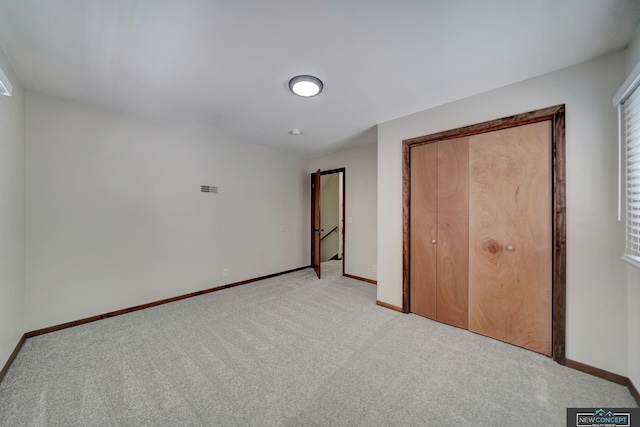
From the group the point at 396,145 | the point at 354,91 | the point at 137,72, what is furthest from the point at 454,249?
the point at 137,72

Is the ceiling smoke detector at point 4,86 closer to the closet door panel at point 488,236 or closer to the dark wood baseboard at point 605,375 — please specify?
the closet door panel at point 488,236

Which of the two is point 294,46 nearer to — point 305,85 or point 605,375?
point 305,85

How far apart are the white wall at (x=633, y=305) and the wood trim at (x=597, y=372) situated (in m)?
0.07

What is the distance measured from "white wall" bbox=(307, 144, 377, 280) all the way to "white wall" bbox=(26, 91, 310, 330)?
5.30 feet

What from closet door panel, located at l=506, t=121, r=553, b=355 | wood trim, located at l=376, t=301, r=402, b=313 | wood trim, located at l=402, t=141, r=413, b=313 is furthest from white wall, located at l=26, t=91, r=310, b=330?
closet door panel, located at l=506, t=121, r=553, b=355

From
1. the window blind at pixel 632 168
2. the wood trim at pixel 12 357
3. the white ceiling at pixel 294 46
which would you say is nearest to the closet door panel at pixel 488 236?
the white ceiling at pixel 294 46

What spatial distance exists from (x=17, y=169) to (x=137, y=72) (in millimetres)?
1453

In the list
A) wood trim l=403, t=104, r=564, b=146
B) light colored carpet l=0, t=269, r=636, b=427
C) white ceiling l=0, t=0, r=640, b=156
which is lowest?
light colored carpet l=0, t=269, r=636, b=427

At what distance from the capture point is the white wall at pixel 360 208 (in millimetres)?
4359

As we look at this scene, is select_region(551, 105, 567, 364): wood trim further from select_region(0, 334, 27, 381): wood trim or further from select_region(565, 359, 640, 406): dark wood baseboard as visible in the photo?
select_region(0, 334, 27, 381): wood trim

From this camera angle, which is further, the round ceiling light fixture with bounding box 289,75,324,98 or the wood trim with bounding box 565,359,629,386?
the round ceiling light fixture with bounding box 289,75,324,98

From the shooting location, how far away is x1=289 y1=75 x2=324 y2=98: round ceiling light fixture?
211 centimetres

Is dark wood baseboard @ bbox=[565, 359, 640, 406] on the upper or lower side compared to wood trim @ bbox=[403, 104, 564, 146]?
lower

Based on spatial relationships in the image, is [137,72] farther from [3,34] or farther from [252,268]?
[252,268]
